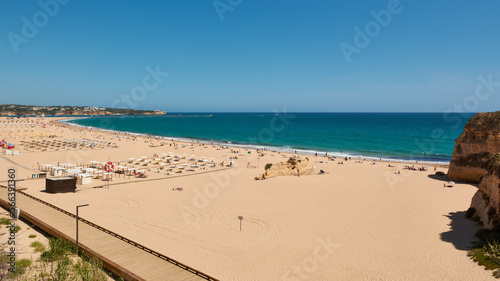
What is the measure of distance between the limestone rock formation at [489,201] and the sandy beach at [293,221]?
0.80 meters

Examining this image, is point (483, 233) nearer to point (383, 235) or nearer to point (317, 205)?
point (383, 235)

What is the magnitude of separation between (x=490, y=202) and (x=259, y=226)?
1108 centimetres

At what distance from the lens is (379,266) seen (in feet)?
36.3

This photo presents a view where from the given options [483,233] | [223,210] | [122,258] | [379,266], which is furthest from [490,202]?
[122,258]

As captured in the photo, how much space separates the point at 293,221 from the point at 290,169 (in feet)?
40.2

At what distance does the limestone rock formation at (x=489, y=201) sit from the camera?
1318 centimetres

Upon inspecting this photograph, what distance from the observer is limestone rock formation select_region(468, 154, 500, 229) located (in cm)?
1318

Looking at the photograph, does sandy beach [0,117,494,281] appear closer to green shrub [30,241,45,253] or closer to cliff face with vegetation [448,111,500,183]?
cliff face with vegetation [448,111,500,183]

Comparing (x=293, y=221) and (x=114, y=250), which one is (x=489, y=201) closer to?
(x=293, y=221)

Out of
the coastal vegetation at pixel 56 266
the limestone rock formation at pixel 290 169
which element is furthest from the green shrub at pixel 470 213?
the coastal vegetation at pixel 56 266

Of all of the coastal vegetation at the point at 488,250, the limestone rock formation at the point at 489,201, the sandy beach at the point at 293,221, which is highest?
the limestone rock formation at the point at 489,201

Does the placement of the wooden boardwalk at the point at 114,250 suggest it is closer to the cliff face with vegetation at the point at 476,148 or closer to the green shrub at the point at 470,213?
the green shrub at the point at 470,213

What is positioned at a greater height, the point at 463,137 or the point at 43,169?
the point at 463,137

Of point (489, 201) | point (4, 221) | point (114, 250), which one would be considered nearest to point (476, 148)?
point (489, 201)
